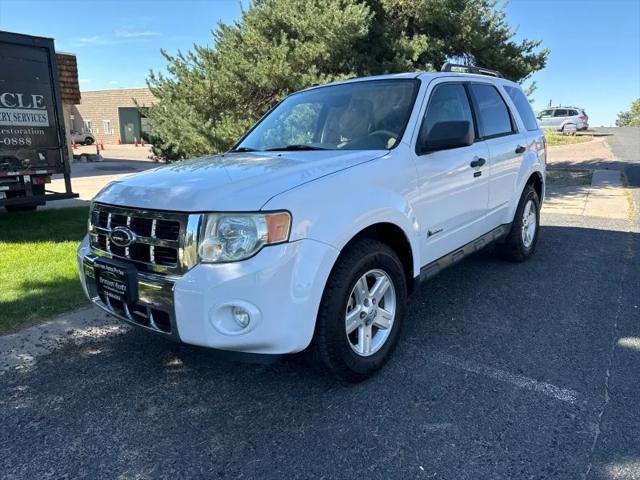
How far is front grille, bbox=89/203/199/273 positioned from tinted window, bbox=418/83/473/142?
6.10ft

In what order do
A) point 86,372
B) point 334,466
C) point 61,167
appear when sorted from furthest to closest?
1. point 61,167
2. point 86,372
3. point 334,466

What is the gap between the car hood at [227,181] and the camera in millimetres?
2707

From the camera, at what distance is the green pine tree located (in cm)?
→ 901

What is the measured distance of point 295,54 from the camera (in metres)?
9.03

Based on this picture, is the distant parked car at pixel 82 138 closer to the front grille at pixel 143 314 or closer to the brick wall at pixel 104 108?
the brick wall at pixel 104 108

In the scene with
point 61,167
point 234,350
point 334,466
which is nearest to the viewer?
point 334,466

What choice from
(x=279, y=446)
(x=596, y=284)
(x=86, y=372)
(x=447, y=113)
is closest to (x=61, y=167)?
(x=86, y=372)

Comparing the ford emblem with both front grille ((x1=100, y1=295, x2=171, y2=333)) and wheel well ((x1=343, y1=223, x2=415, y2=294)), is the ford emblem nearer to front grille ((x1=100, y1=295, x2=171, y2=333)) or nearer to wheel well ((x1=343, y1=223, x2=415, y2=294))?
front grille ((x1=100, y1=295, x2=171, y2=333))

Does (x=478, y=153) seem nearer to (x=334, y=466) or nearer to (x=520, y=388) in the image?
(x=520, y=388)

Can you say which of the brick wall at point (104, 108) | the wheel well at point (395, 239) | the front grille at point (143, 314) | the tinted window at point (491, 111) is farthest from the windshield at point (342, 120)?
the brick wall at point (104, 108)

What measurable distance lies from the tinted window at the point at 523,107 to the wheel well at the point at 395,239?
292 cm

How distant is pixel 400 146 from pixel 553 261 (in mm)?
3315

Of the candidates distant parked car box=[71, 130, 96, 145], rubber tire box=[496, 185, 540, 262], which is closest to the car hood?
rubber tire box=[496, 185, 540, 262]

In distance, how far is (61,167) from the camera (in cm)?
831
